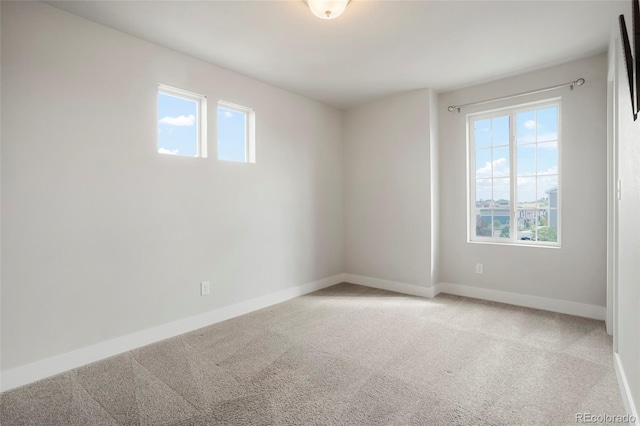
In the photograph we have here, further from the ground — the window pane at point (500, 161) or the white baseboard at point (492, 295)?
the window pane at point (500, 161)

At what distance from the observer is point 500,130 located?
3838mm

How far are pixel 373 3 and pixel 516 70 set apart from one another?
2100 mm

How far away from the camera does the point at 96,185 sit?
248 cm

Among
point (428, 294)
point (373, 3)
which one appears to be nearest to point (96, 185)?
point (373, 3)

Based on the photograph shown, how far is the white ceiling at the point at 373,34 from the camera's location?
2.32m

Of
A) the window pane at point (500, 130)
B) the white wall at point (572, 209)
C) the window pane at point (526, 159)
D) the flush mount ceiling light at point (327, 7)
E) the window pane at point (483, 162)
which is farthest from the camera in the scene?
the window pane at point (483, 162)

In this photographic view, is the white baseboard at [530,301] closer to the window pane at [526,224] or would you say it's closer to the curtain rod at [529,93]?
the window pane at [526,224]

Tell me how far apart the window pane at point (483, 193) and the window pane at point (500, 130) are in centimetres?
47

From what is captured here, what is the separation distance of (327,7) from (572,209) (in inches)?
122

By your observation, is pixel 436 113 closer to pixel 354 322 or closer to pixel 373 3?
pixel 373 3

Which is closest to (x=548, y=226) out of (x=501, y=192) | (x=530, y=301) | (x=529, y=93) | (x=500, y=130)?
(x=501, y=192)

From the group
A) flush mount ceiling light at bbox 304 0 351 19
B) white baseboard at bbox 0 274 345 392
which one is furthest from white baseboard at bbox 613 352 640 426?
white baseboard at bbox 0 274 345 392
